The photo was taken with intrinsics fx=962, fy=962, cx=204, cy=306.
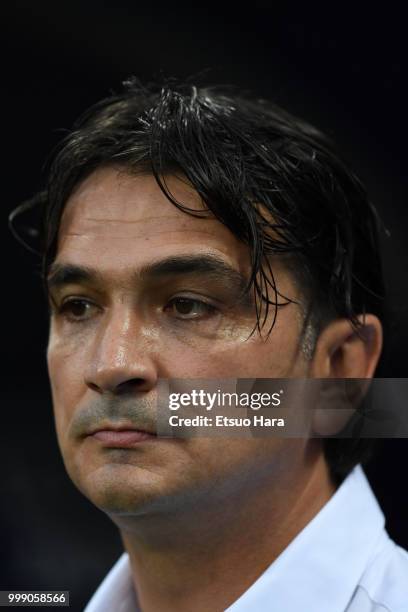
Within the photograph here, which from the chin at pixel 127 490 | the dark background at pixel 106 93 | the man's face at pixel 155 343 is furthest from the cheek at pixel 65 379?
the dark background at pixel 106 93

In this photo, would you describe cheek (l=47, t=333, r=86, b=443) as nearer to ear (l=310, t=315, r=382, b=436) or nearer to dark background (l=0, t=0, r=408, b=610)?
ear (l=310, t=315, r=382, b=436)

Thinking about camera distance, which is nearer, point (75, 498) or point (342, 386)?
point (342, 386)

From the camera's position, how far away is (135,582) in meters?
1.70

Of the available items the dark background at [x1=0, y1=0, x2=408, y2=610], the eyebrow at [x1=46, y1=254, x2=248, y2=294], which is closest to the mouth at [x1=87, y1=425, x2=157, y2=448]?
the eyebrow at [x1=46, y1=254, x2=248, y2=294]

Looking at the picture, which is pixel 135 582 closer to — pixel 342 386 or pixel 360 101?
pixel 342 386

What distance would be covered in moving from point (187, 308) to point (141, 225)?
0.49 ft

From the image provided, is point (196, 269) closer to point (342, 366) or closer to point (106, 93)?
point (342, 366)

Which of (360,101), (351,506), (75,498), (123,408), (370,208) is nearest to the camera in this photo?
(123,408)

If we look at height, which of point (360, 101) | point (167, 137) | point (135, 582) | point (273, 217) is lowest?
point (135, 582)

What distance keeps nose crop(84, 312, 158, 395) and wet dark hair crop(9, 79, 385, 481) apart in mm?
188

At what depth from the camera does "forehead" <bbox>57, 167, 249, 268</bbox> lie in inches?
58.6

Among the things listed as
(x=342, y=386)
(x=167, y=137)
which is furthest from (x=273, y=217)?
(x=342, y=386)

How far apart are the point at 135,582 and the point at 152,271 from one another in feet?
1.92

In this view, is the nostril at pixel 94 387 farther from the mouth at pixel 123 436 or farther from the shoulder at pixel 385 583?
the shoulder at pixel 385 583
